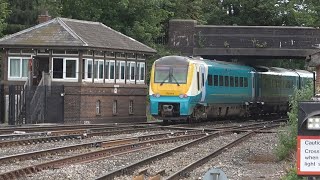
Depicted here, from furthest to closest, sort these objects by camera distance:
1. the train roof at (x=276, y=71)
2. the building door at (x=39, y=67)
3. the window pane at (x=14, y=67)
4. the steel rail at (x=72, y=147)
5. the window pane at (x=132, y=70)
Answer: the train roof at (x=276, y=71), the window pane at (x=132, y=70), the window pane at (x=14, y=67), the building door at (x=39, y=67), the steel rail at (x=72, y=147)

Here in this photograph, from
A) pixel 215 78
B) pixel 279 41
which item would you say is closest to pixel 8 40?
pixel 215 78

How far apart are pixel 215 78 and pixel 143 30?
1286 centimetres

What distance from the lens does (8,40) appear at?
34.5m

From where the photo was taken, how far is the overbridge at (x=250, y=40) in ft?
137

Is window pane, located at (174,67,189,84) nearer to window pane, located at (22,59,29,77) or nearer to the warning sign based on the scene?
window pane, located at (22,59,29,77)

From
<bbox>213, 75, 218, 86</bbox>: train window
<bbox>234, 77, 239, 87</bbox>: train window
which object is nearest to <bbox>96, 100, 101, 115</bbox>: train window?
<bbox>213, 75, 218, 86</bbox>: train window

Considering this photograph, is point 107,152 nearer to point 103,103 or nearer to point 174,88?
point 174,88

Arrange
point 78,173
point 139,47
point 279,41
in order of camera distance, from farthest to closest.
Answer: point 279,41, point 139,47, point 78,173

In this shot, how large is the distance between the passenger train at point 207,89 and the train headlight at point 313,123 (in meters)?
24.8

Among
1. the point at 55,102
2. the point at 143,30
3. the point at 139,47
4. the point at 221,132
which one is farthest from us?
the point at 143,30

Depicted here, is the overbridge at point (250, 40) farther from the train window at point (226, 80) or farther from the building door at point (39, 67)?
the building door at point (39, 67)

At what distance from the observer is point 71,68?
34062 mm

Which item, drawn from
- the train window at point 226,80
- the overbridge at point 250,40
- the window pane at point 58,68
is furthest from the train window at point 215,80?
the overbridge at point 250,40

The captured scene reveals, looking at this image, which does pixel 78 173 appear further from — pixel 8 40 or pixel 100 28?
pixel 100 28
